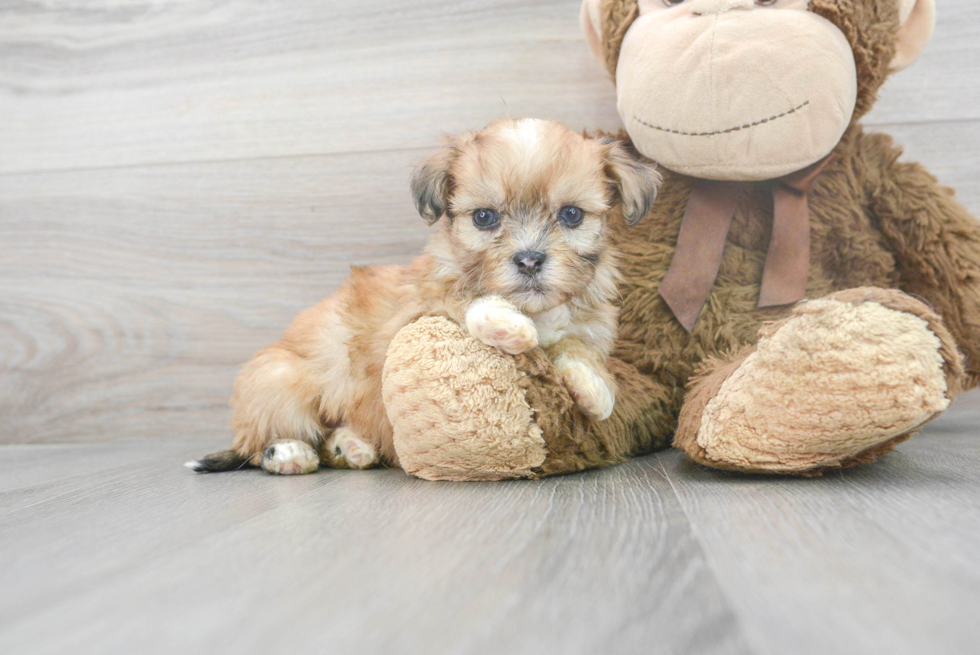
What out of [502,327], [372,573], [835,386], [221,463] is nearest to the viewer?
[372,573]

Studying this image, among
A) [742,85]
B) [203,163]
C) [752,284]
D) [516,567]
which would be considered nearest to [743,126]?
[742,85]

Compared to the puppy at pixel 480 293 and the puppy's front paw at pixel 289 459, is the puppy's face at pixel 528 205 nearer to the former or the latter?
the puppy at pixel 480 293

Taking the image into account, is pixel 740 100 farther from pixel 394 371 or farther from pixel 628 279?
pixel 394 371

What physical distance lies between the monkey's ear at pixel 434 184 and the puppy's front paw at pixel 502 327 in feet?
0.83

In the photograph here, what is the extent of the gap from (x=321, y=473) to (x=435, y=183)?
0.67 meters

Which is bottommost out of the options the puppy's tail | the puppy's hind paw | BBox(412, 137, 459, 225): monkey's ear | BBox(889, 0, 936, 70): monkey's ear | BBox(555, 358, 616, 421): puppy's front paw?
the puppy's tail

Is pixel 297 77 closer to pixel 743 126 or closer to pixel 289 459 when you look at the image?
pixel 289 459

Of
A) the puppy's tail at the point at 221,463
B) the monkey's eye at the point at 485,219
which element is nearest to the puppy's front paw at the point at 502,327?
the monkey's eye at the point at 485,219

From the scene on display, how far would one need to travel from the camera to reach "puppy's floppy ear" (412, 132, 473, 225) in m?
1.37

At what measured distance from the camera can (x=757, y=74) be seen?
4.46 feet

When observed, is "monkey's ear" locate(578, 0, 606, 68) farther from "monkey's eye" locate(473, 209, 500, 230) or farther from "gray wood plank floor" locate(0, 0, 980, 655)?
"monkey's eye" locate(473, 209, 500, 230)

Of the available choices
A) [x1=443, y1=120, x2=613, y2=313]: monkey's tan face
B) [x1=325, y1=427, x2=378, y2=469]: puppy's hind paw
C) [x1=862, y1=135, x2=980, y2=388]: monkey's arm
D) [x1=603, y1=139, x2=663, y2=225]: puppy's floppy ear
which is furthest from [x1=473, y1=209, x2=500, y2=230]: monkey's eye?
[x1=862, y1=135, x2=980, y2=388]: monkey's arm

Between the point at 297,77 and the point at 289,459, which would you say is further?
the point at 297,77

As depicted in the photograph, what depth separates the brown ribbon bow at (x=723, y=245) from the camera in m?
1.51
